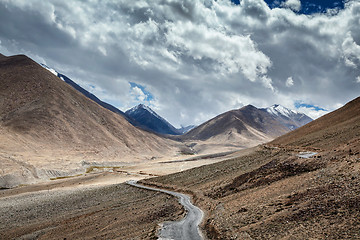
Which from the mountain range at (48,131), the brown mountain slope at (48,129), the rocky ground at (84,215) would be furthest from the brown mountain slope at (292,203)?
the brown mountain slope at (48,129)

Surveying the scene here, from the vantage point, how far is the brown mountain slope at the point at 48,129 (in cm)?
9356

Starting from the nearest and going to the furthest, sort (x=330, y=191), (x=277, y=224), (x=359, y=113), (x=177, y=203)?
1. (x=277, y=224)
2. (x=330, y=191)
3. (x=177, y=203)
4. (x=359, y=113)

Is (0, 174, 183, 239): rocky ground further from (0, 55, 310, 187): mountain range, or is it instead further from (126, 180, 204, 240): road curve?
(0, 55, 310, 187): mountain range

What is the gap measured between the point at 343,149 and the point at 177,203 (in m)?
23.7

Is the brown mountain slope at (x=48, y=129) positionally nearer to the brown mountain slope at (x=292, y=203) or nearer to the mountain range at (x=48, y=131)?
the mountain range at (x=48, y=131)

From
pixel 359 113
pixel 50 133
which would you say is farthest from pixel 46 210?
pixel 50 133

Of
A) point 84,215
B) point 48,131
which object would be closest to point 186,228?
point 84,215

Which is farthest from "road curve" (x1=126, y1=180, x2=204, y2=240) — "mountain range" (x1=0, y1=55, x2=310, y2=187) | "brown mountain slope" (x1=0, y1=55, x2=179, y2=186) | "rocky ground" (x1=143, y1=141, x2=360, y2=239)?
"brown mountain slope" (x1=0, y1=55, x2=179, y2=186)

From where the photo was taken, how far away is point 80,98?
183750 millimetres

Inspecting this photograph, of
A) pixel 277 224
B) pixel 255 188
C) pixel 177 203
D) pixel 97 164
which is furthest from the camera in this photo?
pixel 97 164

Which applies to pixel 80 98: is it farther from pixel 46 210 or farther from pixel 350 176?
pixel 350 176

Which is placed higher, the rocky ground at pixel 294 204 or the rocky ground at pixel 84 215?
the rocky ground at pixel 294 204

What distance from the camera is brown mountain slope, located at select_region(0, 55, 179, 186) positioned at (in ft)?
307

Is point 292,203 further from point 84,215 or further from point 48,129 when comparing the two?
point 48,129
